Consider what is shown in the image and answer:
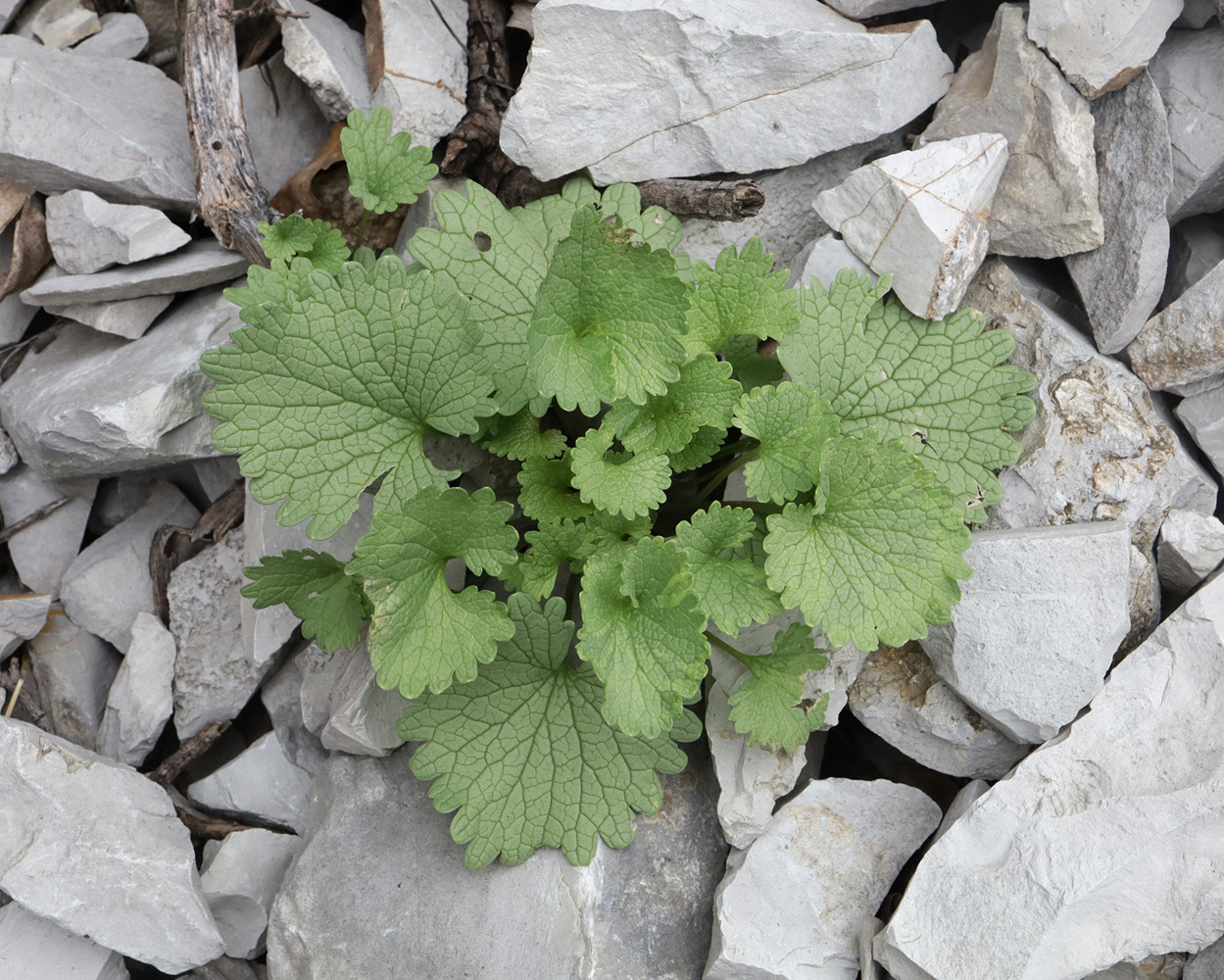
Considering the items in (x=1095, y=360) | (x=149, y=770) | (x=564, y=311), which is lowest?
(x=149, y=770)

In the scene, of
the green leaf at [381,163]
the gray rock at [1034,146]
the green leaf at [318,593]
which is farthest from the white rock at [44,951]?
the gray rock at [1034,146]

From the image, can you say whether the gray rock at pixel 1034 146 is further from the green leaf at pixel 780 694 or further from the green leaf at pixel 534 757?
the green leaf at pixel 534 757

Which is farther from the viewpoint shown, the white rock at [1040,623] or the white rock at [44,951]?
the white rock at [44,951]

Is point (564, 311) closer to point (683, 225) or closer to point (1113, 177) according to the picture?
point (683, 225)

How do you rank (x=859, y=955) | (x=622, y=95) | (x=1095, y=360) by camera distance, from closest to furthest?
(x=859, y=955) → (x=1095, y=360) → (x=622, y=95)

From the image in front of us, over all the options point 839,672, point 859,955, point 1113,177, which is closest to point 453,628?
point 839,672

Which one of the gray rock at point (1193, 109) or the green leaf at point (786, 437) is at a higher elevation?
the gray rock at point (1193, 109)
